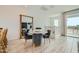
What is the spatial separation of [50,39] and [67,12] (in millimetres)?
649

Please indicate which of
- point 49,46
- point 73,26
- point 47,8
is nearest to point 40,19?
point 47,8

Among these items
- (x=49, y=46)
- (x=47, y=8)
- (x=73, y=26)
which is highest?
(x=47, y=8)

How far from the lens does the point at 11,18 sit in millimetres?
2463

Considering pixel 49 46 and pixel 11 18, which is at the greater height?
pixel 11 18

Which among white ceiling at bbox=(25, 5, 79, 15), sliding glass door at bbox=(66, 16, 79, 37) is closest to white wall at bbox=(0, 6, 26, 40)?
white ceiling at bbox=(25, 5, 79, 15)

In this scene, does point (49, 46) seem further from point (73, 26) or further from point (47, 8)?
point (47, 8)

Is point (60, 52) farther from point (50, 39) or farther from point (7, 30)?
point (7, 30)

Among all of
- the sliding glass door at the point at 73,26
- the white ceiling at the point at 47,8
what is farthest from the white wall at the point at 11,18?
the sliding glass door at the point at 73,26

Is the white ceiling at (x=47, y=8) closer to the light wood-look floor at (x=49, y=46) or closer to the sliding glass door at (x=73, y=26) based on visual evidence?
the sliding glass door at (x=73, y=26)

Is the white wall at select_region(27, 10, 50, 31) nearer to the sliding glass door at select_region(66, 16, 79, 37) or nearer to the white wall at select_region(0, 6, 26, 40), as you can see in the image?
the white wall at select_region(0, 6, 26, 40)

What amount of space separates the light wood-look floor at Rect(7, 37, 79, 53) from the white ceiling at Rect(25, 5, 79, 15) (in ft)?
1.87

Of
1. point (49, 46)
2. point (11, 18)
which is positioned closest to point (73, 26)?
point (49, 46)

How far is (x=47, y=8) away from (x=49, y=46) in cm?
77

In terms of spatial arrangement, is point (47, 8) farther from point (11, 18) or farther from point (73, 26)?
point (11, 18)
